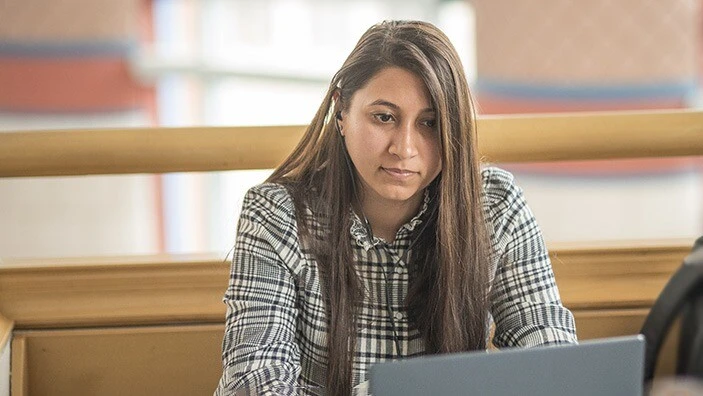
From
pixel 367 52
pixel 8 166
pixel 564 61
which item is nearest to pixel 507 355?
pixel 367 52

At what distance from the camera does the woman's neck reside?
4.45 feet

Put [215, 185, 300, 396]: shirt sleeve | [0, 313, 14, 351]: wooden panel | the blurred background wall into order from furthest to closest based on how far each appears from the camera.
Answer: the blurred background wall → [0, 313, 14, 351]: wooden panel → [215, 185, 300, 396]: shirt sleeve

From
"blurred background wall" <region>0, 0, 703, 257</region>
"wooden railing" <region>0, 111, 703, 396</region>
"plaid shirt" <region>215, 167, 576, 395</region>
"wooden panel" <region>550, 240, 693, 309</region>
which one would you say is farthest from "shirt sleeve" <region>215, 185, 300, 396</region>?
"blurred background wall" <region>0, 0, 703, 257</region>

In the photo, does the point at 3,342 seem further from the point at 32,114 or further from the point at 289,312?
the point at 32,114

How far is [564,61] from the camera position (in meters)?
3.37

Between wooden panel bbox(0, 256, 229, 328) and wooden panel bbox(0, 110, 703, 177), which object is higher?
wooden panel bbox(0, 110, 703, 177)

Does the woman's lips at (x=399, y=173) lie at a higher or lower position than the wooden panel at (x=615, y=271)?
higher

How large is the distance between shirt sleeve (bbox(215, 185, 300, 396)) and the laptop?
1.22ft

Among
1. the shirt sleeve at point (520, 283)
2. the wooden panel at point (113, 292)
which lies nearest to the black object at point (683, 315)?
the shirt sleeve at point (520, 283)

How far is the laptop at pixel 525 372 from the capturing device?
0.83 meters

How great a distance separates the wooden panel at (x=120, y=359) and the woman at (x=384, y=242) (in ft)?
0.91

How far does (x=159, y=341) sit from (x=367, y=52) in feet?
1.99

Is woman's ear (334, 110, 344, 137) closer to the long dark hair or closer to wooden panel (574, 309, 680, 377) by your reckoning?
the long dark hair

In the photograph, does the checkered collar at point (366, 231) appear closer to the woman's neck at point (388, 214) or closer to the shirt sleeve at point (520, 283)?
the woman's neck at point (388, 214)
